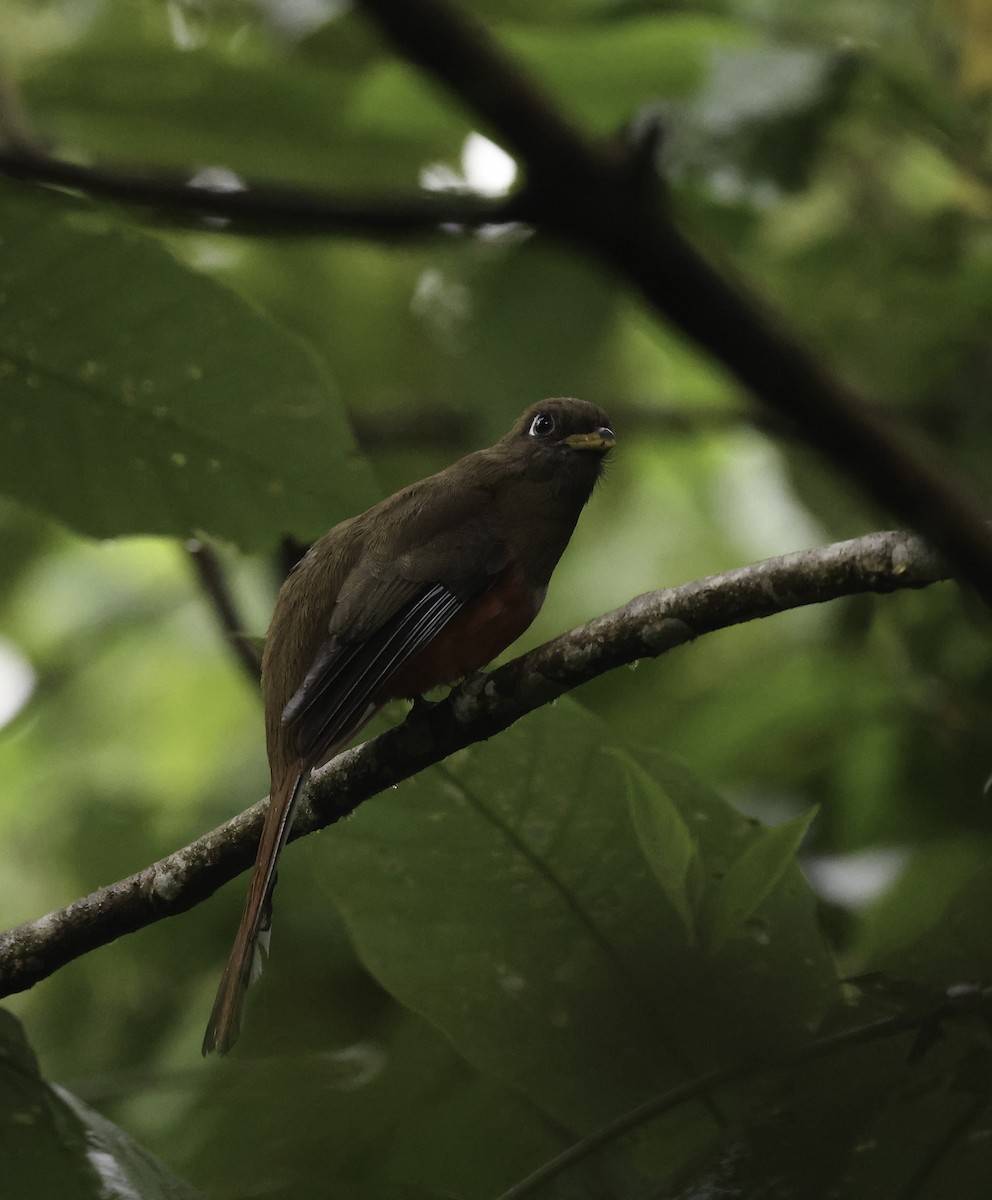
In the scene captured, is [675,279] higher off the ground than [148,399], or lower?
higher

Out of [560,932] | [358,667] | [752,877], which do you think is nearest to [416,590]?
[358,667]

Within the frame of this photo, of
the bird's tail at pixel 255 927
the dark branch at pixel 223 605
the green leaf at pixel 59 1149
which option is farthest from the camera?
the dark branch at pixel 223 605

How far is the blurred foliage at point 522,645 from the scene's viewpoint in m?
1.53

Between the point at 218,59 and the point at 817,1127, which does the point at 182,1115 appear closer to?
the point at 817,1127

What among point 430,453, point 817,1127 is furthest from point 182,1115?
point 430,453

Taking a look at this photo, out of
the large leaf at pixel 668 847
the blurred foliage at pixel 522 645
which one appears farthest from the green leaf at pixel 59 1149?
the large leaf at pixel 668 847

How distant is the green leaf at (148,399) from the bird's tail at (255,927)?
0.44 meters

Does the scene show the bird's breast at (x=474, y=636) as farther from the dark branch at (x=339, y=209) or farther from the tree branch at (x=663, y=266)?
the tree branch at (x=663, y=266)

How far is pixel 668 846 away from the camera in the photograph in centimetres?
153

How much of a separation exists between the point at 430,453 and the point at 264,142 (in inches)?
35.4

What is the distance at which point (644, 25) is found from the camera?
2.99m

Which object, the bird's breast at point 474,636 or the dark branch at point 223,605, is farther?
the dark branch at point 223,605

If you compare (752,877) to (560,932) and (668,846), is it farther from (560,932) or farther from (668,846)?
(560,932)

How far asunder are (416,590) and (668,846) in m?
0.71
